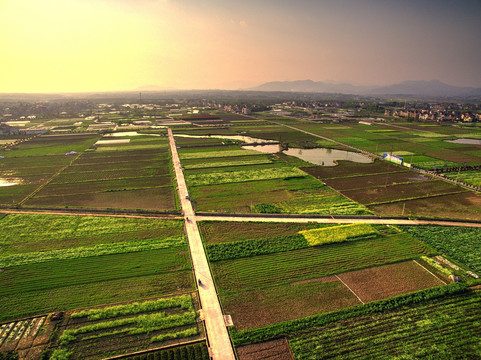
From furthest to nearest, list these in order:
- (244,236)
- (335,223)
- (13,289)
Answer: (335,223) < (244,236) < (13,289)

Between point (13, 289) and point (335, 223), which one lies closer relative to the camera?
point (13, 289)

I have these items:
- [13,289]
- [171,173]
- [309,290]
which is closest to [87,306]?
[13,289]

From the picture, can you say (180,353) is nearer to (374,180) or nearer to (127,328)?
(127,328)

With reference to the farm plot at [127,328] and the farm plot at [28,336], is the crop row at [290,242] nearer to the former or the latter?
the farm plot at [127,328]

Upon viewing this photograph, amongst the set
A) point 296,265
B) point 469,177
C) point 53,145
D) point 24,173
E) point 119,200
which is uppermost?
point 53,145

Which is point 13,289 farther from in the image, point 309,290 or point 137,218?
point 309,290

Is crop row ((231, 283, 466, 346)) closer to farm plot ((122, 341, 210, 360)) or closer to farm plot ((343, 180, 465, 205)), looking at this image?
farm plot ((122, 341, 210, 360))

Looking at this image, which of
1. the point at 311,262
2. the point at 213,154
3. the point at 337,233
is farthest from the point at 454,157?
the point at 311,262
